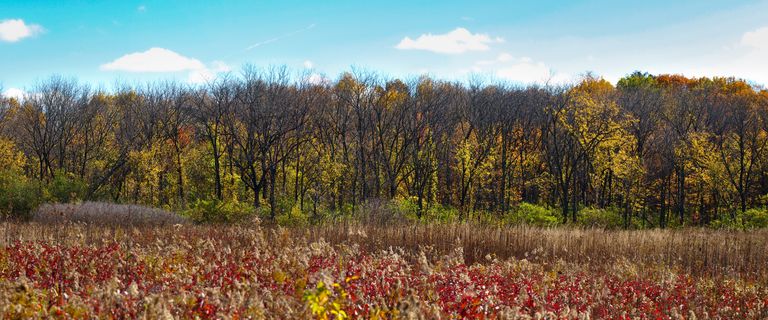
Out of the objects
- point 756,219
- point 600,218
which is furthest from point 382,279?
point 756,219

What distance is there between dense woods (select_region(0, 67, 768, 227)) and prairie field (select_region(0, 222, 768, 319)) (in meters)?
21.6

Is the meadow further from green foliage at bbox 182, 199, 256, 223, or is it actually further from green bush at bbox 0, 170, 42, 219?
green bush at bbox 0, 170, 42, 219

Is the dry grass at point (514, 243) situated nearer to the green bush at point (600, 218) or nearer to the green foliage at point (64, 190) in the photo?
the green foliage at point (64, 190)

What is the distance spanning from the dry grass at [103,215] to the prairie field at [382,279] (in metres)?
3.88

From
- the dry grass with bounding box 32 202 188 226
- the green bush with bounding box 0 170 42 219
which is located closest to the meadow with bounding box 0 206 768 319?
the dry grass with bounding box 32 202 188 226

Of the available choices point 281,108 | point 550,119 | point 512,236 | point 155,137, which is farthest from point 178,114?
point 512,236

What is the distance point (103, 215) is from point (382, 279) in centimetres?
1586

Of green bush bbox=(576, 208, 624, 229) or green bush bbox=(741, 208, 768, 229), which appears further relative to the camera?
green bush bbox=(576, 208, 624, 229)

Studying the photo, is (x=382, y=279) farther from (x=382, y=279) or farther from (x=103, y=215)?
(x=103, y=215)

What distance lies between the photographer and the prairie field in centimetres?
497

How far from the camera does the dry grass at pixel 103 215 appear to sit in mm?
18380

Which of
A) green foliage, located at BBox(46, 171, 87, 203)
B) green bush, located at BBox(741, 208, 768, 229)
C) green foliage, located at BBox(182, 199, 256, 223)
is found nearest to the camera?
green foliage, located at BBox(182, 199, 256, 223)

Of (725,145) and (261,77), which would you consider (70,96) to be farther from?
(725,145)

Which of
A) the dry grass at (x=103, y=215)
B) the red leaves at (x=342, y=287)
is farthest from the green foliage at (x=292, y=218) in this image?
the red leaves at (x=342, y=287)
